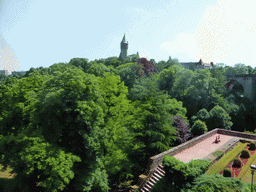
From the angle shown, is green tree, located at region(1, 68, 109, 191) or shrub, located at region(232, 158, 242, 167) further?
shrub, located at region(232, 158, 242, 167)

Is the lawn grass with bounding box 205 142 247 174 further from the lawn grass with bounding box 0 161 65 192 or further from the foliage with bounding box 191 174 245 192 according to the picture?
the lawn grass with bounding box 0 161 65 192

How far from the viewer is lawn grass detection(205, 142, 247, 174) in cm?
1554

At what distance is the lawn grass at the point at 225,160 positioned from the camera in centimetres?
1554

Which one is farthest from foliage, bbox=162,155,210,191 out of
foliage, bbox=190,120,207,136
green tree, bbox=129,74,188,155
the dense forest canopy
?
foliage, bbox=190,120,207,136

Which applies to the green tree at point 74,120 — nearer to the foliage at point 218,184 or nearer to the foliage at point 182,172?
the foliage at point 182,172

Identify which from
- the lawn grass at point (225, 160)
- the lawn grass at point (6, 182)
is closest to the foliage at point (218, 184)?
the lawn grass at point (225, 160)

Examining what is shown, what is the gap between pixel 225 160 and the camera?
684 inches

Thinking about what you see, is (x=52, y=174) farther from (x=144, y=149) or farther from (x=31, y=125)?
(x=144, y=149)

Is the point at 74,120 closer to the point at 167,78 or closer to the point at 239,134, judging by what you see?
the point at 239,134

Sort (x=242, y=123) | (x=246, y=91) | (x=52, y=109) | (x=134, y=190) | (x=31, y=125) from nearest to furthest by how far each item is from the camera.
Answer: (x=52, y=109) → (x=31, y=125) → (x=134, y=190) → (x=242, y=123) → (x=246, y=91)

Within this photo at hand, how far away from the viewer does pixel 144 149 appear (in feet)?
67.1

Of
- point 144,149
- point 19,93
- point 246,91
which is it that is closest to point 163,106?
point 144,149

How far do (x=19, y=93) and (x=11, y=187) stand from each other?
9.25 meters

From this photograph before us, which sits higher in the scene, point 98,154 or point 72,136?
point 72,136
